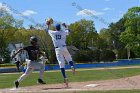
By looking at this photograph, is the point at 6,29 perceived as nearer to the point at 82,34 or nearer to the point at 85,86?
the point at 82,34

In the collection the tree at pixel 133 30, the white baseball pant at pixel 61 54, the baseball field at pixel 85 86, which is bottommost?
the baseball field at pixel 85 86

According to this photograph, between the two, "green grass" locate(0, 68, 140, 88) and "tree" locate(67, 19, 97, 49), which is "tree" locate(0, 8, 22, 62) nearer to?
"tree" locate(67, 19, 97, 49)

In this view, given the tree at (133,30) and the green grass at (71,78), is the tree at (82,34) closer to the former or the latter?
the tree at (133,30)

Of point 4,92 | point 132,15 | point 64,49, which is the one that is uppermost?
point 132,15

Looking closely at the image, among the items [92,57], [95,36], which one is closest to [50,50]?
[92,57]

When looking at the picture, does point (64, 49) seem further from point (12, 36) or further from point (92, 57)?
point (12, 36)

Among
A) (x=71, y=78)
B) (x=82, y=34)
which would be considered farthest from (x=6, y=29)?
(x=71, y=78)

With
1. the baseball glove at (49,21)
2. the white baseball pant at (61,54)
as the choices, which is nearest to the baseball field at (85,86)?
the white baseball pant at (61,54)

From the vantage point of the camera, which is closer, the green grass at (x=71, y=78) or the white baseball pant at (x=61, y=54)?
the white baseball pant at (x=61, y=54)

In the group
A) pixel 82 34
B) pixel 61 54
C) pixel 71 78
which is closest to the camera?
pixel 61 54

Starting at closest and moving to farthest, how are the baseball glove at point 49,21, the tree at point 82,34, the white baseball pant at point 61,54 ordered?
the white baseball pant at point 61,54 → the baseball glove at point 49,21 → the tree at point 82,34

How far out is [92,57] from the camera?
289 ft

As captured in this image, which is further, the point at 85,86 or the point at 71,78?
the point at 71,78

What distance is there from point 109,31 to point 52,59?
2370 inches
